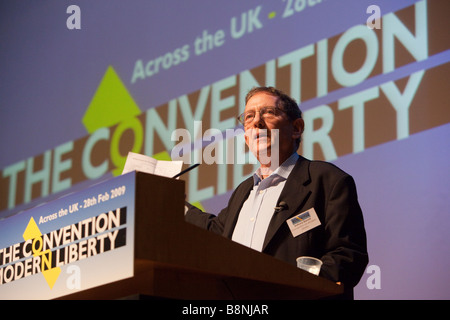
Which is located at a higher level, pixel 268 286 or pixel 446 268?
pixel 446 268

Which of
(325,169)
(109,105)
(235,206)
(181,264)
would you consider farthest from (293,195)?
(109,105)

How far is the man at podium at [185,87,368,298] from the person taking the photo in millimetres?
2443

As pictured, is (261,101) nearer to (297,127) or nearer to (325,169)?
(297,127)

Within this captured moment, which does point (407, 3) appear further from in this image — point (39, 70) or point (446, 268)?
point (39, 70)

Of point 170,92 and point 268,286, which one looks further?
point 170,92

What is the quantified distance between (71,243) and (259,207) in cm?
107

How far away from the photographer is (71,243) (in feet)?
6.03

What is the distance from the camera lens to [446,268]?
3326 mm

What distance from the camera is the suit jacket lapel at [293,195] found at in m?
2.54

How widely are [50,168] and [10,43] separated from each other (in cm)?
144

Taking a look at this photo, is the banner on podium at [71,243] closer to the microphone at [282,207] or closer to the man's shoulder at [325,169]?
the microphone at [282,207]

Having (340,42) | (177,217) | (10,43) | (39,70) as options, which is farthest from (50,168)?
(177,217)
